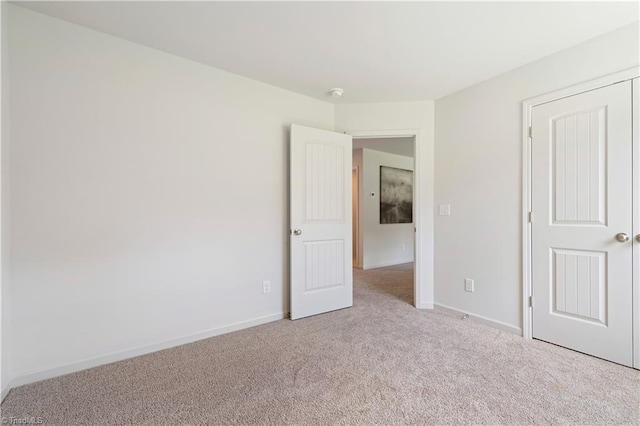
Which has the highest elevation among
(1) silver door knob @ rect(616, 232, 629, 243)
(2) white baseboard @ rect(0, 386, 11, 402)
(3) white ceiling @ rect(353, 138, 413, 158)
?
(3) white ceiling @ rect(353, 138, 413, 158)

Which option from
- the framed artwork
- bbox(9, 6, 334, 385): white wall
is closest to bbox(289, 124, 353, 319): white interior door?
bbox(9, 6, 334, 385): white wall

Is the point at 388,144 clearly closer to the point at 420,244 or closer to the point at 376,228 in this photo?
the point at 376,228

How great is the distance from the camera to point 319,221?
3047 millimetres

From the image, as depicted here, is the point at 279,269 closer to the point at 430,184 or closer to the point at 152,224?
the point at 152,224

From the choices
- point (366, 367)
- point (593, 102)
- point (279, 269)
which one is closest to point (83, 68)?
point (279, 269)

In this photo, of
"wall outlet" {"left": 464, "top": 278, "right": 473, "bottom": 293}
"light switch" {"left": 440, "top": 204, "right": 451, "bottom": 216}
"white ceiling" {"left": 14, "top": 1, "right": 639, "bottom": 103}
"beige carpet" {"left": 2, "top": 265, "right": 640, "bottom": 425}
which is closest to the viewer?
"beige carpet" {"left": 2, "top": 265, "right": 640, "bottom": 425}

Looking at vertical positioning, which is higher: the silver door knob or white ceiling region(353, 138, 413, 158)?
white ceiling region(353, 138, 413, 158)

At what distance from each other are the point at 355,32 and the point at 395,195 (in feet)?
14.5

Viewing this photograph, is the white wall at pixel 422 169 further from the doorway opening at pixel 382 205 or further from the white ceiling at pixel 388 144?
the doorway opening at pixel 382 205

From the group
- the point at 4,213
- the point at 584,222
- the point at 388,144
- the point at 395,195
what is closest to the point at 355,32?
the point at 584,222

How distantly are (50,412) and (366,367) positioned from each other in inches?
69.8

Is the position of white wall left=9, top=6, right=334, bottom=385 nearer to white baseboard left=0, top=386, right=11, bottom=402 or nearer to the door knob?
white baseboard left=0, top=386, right=11, bottom=402

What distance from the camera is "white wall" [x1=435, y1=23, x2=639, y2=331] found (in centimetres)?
231

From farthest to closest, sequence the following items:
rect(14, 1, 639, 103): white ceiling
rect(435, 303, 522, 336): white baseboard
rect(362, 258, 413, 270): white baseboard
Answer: rect(362, 258, 413, 270): white baseboard
rect(435, 303, 522, 336): white baseboard
rect(14, 1, 639, 103): white ceiling
